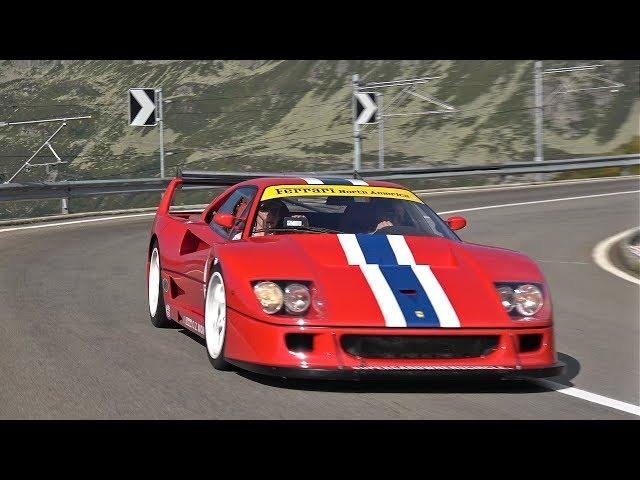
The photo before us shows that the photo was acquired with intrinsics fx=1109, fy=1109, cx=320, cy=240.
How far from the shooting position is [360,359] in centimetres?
579

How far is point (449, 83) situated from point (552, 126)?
→ 3576 cm

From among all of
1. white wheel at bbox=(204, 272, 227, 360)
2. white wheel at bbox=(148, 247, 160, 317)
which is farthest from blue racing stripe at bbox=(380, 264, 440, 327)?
white wheel at bbox=(148, 247, 160, 317)

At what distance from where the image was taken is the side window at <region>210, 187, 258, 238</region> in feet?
24.5

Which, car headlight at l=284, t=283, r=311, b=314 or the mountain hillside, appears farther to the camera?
the mountain hillside

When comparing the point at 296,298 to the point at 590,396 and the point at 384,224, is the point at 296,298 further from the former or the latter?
the point at 590,396

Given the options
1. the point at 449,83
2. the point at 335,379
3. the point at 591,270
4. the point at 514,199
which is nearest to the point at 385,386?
the point at 335,379

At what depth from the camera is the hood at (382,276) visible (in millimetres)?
5902

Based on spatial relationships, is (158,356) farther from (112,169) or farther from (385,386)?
(112,169)

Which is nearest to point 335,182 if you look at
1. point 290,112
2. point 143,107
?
point 143,107

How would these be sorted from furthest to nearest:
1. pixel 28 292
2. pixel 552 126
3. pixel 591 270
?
pixel 552 126, pixel 591 270, pixel 28 292

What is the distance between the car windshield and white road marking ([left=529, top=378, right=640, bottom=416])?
135cm

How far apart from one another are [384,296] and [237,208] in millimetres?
2243

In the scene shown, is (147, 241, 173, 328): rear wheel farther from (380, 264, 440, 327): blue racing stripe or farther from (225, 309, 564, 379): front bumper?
(380, 264, 440, 327): blue racing stripe
